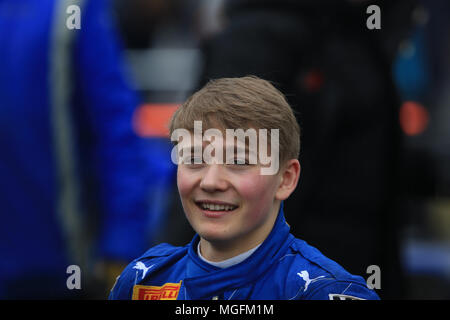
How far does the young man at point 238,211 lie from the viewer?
754mm

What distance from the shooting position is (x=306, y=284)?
0.79 m

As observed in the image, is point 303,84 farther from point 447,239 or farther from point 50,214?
point 447,239

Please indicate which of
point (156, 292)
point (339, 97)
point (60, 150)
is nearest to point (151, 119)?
point (60, 150)

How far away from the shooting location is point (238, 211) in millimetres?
771

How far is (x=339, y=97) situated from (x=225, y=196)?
61 cm

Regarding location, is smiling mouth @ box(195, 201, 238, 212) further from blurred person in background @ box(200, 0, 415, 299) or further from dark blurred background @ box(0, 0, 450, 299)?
blurred person in background @ box(200, 0, 415, 299)

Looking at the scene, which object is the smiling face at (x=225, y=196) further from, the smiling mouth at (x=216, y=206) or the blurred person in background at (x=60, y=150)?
the blurred person in background at (x=60, y=150)

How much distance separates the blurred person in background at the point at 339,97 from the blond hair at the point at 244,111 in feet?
1.07

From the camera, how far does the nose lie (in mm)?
744

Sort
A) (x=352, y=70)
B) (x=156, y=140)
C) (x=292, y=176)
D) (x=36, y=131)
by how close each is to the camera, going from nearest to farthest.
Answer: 1. (x=292, y=176)
2. (x=352, y=70)
3. (x=36, y=131)
4. (x=156, y=140)

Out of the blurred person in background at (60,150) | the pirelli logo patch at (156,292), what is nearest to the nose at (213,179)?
the pirelli logo patch at (156,292)

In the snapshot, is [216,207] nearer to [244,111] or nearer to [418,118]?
[244,111]

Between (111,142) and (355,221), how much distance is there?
25.7 inches
